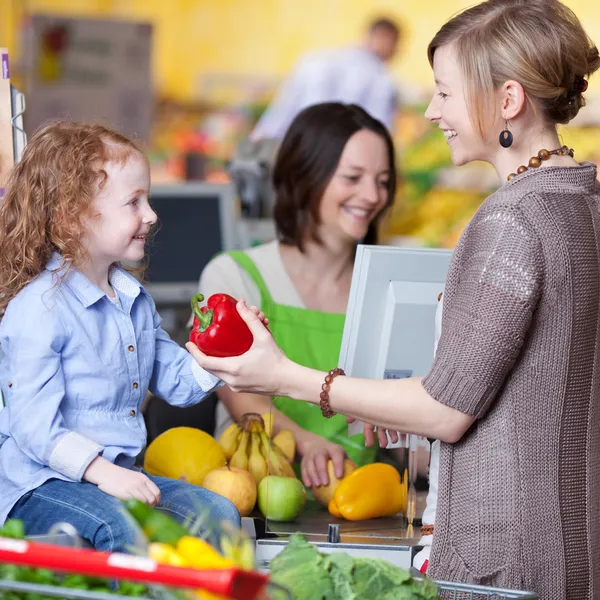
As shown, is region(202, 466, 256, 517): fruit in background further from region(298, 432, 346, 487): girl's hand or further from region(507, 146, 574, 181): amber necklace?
region(507, 146, 574, 181): amber necklace

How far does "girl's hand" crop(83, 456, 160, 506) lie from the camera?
1.76 m

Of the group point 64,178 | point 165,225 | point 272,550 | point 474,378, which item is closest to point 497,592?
point 474,378

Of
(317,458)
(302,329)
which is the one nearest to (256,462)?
(317,458)

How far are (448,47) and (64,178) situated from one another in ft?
2.61

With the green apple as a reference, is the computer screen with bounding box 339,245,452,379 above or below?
above

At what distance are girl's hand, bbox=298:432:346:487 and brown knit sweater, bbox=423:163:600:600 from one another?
16.9 inches

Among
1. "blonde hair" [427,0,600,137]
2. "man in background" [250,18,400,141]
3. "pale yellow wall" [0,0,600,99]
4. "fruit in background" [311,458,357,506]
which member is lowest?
"fruit in background" [311,458,357,506]

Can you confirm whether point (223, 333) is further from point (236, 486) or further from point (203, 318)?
point (236, 486)

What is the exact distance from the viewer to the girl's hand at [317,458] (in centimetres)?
214

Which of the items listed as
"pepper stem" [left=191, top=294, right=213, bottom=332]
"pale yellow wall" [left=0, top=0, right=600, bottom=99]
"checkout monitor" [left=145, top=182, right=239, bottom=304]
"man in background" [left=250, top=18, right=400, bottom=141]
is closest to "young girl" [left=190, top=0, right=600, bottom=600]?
"pepper stem" [left=191, top=294, right=213, bottom=332]

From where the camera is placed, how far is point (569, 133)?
6.14m

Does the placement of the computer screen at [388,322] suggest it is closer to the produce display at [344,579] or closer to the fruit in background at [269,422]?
the fruit in background at [269,422]

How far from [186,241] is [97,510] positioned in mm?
2550

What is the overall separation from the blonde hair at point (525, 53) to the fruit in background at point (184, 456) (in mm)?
929
